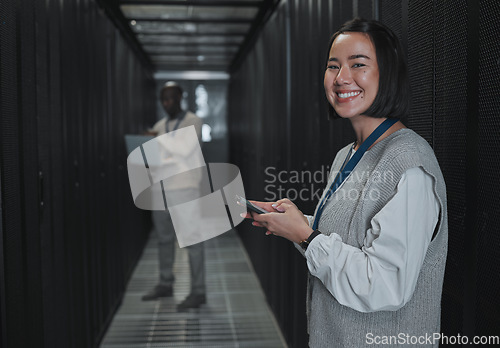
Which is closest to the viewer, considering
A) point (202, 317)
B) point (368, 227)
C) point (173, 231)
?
point (368, 227)

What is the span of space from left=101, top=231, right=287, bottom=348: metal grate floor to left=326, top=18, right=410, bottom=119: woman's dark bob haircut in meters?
2.79

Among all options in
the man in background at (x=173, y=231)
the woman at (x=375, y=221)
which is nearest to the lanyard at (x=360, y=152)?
the woman at (x=375, y=221)

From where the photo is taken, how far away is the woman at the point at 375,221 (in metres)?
1.11

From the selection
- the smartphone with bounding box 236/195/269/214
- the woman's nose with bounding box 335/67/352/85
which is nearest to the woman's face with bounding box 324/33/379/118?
the woman's nose with bounding box 335/67/352/85

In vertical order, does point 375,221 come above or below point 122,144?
below

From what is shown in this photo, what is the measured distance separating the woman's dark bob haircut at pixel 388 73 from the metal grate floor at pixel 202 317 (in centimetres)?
279

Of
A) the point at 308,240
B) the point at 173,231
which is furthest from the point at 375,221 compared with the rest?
the point at 173,231

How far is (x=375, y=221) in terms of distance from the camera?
1128 millimetres

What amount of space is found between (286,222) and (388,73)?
48cm

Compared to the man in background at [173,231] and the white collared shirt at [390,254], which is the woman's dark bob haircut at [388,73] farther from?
the man in background at [173,231]

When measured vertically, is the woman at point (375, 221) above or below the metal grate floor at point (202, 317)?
above

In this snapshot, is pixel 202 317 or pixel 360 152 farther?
pixel 202 317

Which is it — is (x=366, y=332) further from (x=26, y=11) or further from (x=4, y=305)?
(x=26, y=11)

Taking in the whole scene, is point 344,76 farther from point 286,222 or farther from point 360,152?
point 286,222
